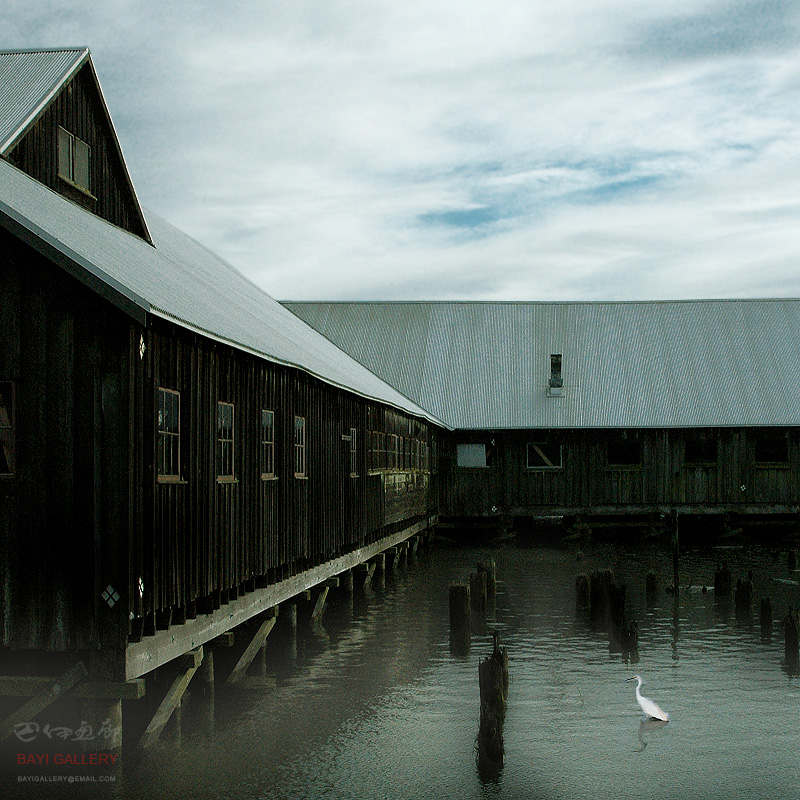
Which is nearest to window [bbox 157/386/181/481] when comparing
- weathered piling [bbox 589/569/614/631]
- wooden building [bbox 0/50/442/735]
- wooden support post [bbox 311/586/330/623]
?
wooden building [bbox 0/50/442/735]

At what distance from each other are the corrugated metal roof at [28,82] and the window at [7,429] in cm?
575

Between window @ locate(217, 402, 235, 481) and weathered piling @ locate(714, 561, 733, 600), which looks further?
weathered piling @ locate(714, 561, 733, 600)

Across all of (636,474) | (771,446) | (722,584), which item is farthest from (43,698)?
(771,446)

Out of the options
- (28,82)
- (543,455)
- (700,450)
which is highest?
(28,82)

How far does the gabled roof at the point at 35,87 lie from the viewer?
16.9 m

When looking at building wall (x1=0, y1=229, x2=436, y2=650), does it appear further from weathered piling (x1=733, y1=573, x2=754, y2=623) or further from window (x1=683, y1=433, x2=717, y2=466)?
window (x1=683, y1=433, x2=717, y2=466)

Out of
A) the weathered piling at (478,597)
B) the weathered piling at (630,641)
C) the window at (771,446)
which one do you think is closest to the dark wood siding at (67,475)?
the weathered piling at (630,641)

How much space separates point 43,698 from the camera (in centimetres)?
1124

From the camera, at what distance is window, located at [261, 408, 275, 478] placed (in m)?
16.7

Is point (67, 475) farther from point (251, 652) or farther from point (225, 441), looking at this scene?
point (251, 652)

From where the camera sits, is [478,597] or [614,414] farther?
[614,414]

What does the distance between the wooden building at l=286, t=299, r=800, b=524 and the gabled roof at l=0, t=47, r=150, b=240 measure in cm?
2429

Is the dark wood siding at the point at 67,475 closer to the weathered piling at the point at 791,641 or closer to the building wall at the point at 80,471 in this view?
the building wall at the point at 80,471

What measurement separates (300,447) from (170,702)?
7.17 m
